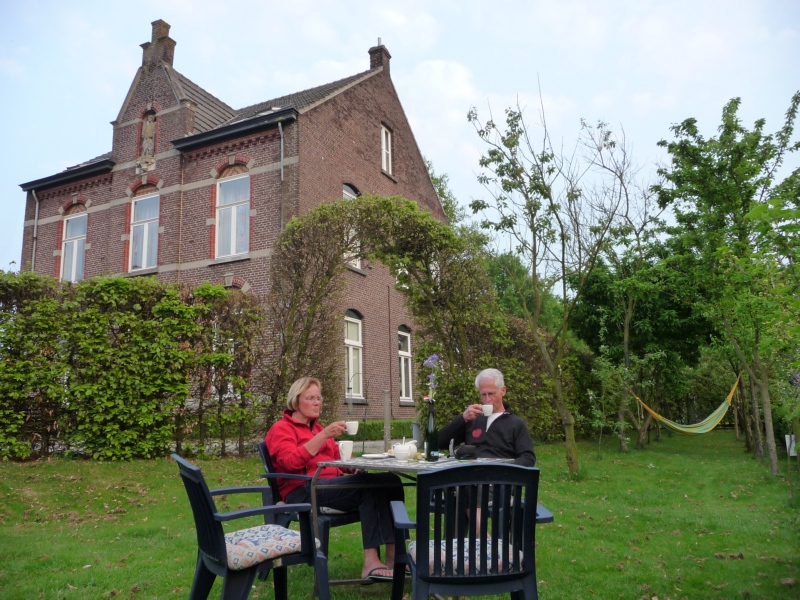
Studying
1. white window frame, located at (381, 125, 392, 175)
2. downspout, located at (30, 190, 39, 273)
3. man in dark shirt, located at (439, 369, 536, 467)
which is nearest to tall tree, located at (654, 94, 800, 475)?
man in dark shirt, located at (439, 369, 536, 467)

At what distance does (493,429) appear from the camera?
4.63 metres

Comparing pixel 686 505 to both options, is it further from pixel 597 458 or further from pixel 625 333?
pixel 625 333

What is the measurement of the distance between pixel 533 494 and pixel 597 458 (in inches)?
391

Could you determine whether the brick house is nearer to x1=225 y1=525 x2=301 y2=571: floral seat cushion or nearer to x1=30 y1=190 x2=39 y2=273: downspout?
x1=30 y1=190 x2=39 y2=273: downspout

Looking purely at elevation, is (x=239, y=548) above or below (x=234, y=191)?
below

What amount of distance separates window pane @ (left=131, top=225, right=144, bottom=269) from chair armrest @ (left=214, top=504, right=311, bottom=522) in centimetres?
1561

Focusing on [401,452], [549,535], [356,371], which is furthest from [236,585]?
[356,371]

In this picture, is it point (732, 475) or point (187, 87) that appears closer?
point (732, 475)

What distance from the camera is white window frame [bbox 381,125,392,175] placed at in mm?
20016

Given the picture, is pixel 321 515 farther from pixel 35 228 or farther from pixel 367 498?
pixel 35 228

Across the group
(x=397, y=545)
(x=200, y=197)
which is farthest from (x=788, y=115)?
(x=200, y=197)

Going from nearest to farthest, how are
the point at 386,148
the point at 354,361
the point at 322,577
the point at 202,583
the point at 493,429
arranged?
the point at 202,583 < the point at 322,577 < the point at 493,429 < the point at 354,361 < the point at 386,148

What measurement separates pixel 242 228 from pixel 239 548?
1336 cm

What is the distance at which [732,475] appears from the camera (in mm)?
10016
